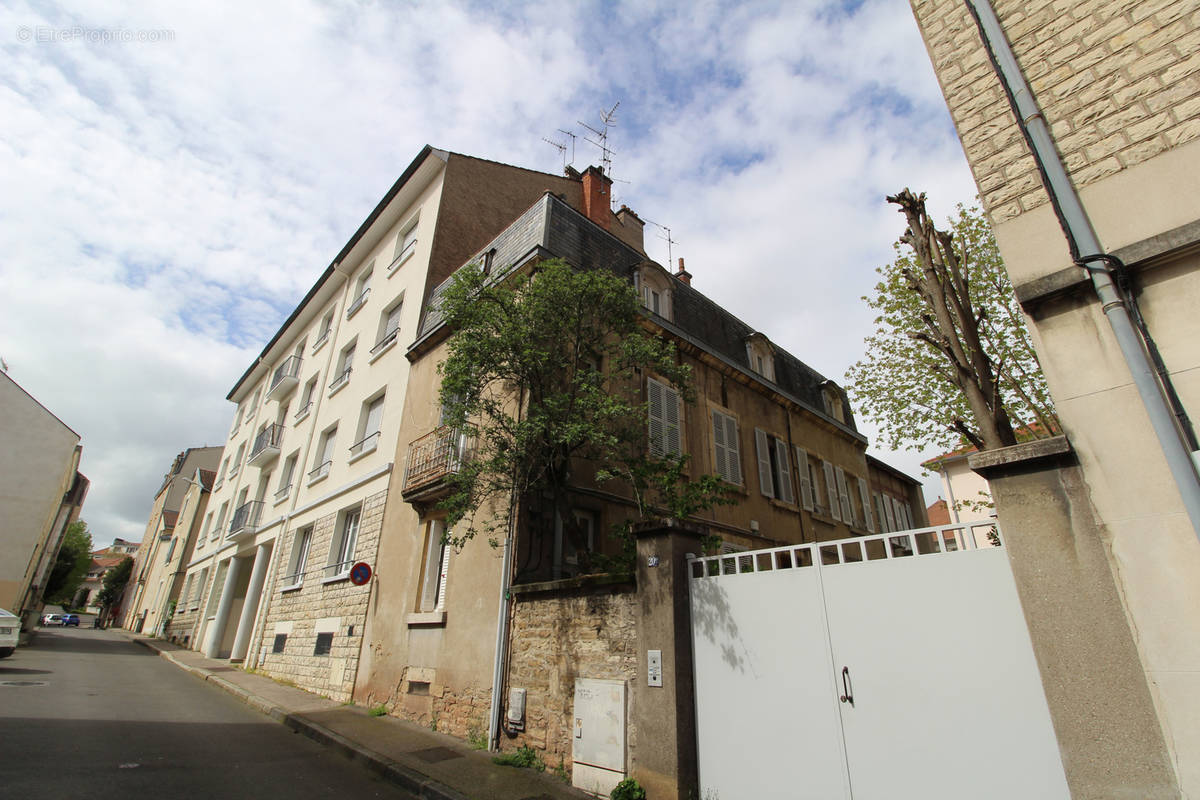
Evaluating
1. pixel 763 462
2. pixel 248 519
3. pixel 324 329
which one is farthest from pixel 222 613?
pixel 763 462

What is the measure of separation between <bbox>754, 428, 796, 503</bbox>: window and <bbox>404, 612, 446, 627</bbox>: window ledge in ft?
22.9

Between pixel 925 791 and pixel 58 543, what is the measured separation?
46.1 meters

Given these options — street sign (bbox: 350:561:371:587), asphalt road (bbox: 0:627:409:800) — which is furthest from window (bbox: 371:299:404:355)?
asphalt road (bbox: 0:627:409:800)

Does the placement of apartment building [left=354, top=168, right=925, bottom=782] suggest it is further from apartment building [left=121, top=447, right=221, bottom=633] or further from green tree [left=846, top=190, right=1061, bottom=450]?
apartment building [left=121, top=447, right=221, bottom=633]

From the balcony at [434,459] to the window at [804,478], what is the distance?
321 inches

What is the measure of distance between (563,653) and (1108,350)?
18.2 ft

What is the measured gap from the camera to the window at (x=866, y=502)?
15.4 meters

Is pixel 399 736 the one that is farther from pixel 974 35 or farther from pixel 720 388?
pixel 974 35

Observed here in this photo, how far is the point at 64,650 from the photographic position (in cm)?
1725

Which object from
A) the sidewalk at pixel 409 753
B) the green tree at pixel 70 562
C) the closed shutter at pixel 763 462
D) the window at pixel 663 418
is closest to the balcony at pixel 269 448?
the sidewalk at pixel 409 753

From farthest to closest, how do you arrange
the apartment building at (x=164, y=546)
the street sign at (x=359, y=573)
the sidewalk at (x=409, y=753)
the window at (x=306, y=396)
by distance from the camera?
the apartment building at (x=164, y=546) → the window at (x=306, y=396) → the street sign at (x=359, y=573) → the sidewalk at (x=409, y=753)

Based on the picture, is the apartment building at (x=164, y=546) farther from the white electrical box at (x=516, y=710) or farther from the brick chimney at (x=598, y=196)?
the white electrical box at (x=516, y=710)

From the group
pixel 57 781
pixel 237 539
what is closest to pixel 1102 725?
pixel 57 781

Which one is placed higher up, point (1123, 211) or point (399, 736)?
point (1123, 211)
